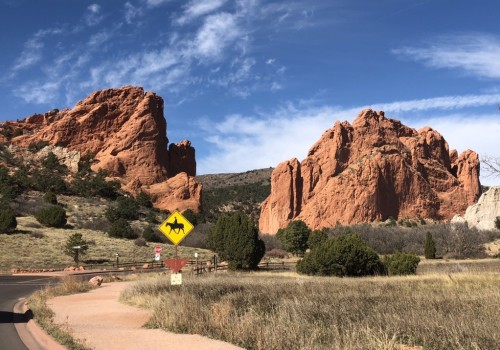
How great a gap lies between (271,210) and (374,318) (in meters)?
90.0

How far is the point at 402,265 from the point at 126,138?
71900 millimetres

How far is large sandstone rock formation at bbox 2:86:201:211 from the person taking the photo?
88.0 m

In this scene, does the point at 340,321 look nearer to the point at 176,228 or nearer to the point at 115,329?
the point at 115,329

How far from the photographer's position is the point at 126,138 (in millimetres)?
92500

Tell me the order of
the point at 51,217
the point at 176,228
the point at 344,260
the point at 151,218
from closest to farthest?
1. the point at 176,228
2. the point at 344,260
3. the point at 51,217
4. the point at 151,218

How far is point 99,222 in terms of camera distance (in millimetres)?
60562

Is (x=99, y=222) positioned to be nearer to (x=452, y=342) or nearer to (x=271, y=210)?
(x=271, y=210)

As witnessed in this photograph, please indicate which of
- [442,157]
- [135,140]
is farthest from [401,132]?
[135,140]

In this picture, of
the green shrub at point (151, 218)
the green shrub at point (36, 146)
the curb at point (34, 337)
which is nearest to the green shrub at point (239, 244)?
the curb at point (34, 337)

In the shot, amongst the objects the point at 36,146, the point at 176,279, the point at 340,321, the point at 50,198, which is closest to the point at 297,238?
the point at 50,198

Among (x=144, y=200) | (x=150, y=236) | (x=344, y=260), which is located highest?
(x=144, y=200)

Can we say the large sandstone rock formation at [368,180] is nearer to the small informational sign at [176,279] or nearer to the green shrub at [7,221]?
the green shrub at [7,221]

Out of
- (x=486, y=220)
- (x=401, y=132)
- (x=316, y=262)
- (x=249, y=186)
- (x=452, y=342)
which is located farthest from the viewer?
(x=249, y=186)

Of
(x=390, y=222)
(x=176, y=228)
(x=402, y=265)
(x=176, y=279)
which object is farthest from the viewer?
(x=390, y=222)
